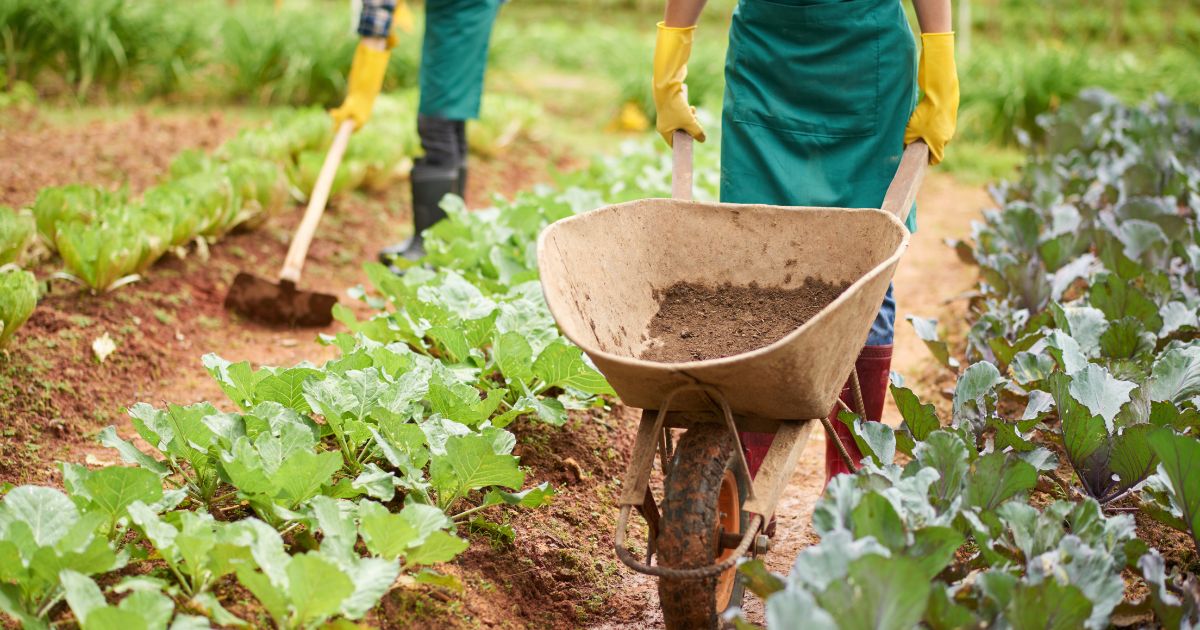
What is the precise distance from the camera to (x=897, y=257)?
78.2 inches

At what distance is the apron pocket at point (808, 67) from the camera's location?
8.25 feet

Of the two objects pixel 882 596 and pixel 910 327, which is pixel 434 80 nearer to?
pixel 910 327

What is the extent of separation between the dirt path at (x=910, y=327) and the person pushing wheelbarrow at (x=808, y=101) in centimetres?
34

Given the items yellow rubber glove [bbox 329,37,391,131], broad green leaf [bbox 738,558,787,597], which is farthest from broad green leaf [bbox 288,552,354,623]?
yellow rubber glove [bbox 329,37,391,131]

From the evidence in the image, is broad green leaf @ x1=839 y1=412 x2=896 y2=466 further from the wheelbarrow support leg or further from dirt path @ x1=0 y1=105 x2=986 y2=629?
dirt path @ x1=0 y1=105 x2=986 y2=629

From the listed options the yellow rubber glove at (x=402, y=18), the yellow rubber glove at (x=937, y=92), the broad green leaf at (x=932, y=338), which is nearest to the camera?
the yellow rubber glove at (x=937, y=92)

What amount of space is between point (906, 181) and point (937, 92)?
0.21 m

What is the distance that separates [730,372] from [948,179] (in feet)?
20.1

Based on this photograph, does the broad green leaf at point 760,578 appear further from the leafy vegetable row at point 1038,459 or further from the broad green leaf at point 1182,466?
the broad green leaf at point 1182,466

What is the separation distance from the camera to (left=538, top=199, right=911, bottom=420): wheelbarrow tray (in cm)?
188

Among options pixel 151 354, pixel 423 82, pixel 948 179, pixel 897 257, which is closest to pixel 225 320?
pixel 151 354

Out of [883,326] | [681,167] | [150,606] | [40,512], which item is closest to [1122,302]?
[883,326]

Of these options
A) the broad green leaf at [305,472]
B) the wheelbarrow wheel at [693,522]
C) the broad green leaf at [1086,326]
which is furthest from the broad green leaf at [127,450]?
the broad green leaf at [1086,326]

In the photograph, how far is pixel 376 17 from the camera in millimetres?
4285
